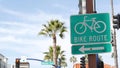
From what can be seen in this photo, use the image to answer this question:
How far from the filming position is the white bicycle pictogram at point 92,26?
30.0 feet

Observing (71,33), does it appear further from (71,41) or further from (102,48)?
(102,48)

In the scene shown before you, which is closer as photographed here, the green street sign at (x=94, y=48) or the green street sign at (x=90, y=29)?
the green street sign at (x=90, y=29)

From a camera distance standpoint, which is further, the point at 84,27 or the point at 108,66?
the point at 108,66

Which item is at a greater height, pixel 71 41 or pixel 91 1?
pixel 91 1

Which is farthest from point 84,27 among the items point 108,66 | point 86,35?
point 108,66

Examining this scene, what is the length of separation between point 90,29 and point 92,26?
9 centimetres

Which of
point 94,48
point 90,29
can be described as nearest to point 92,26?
point 90,29

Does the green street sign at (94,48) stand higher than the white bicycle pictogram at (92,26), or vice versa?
the white bicycle pictogram at (92,26)

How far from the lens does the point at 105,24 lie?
9.14 m

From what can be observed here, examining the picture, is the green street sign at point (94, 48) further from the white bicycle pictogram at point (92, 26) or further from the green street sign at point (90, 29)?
the white bicycle pictogram at point (92, 26)

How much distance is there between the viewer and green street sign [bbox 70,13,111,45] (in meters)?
9.15

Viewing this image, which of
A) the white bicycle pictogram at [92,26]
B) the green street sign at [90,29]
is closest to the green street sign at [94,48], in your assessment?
the green street sign at [90,29]

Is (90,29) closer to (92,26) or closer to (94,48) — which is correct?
(92,26)

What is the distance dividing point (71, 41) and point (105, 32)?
0.88m
